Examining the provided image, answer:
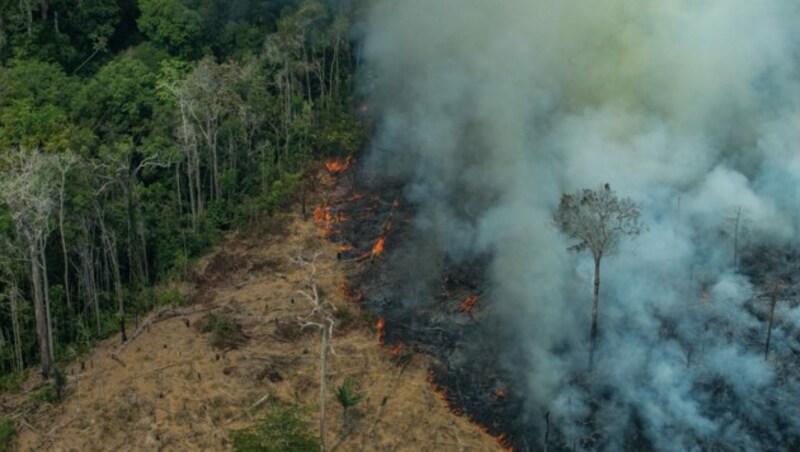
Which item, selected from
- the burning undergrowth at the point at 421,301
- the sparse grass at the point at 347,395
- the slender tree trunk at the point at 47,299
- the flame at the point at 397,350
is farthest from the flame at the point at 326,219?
the slender tree trunk at the point at 47,299

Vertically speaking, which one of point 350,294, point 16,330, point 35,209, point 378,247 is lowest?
point 350,294

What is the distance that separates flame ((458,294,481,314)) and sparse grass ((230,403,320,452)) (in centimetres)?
883

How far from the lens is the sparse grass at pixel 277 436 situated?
103 ft

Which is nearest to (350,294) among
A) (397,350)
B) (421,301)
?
(421,301)

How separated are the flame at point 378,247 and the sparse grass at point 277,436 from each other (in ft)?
38.0

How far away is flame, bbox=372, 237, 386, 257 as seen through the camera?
43625 mm

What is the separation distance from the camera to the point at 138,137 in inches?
1882

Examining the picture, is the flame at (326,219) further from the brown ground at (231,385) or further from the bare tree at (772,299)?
the bare tree at (772,299)

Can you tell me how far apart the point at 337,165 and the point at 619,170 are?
1509 centimetres

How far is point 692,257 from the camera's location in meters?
40.1

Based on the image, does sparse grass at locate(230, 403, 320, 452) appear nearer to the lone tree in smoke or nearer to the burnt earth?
the burnt earth

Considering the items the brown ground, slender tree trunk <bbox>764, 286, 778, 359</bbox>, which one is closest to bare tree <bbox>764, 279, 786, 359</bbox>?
slender tree trunk <bbox>764, 286, 778, 359</bbox>

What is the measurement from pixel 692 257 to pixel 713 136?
9586 mm

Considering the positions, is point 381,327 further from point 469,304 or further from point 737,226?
point 737,226
